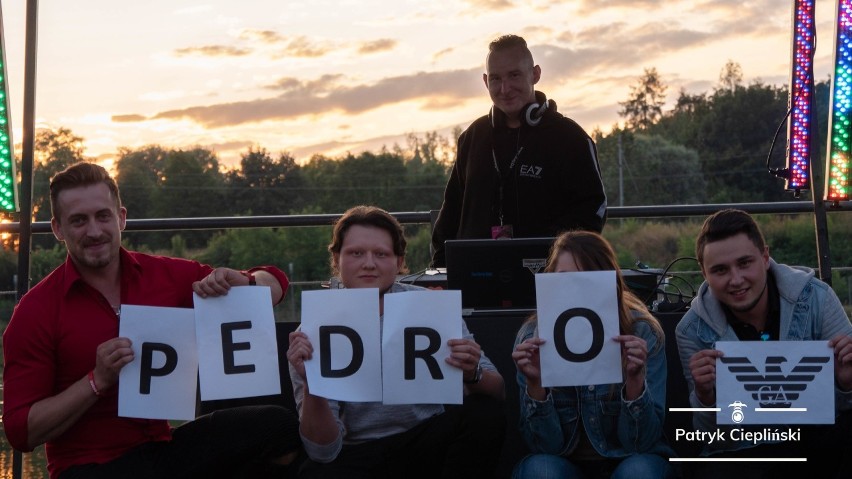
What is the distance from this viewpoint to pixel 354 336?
A: 8.08 ft

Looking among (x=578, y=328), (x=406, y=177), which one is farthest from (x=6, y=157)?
(x=406, y=177)

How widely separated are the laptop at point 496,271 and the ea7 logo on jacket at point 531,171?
0.95 m

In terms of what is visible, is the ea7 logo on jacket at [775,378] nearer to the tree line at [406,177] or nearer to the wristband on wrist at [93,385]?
the tree line at [406,177]

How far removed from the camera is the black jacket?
3.77m

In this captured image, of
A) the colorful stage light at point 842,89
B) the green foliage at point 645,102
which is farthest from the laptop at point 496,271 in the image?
the green foliage at point 645,102

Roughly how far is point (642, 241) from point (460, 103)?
3.95 meters

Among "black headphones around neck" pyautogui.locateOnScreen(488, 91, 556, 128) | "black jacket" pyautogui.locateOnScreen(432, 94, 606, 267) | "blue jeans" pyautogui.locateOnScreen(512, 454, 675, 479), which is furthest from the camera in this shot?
"black headphones around neck" pyautogui.locateOnScreen(488, 91, 556, 128)

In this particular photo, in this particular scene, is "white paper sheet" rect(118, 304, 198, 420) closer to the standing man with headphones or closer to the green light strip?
the green light strip

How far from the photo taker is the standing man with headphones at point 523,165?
149 inches

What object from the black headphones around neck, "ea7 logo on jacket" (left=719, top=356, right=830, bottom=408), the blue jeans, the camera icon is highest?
the black headphones around neck

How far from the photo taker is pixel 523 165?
12.6ft

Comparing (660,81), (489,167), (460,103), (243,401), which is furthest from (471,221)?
(660,81)

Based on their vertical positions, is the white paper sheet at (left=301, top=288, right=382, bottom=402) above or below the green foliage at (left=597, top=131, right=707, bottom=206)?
below

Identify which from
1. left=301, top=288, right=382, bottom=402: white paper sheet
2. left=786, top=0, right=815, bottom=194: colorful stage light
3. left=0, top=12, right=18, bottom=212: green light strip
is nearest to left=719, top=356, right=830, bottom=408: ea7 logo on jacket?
left=301, top=288, right=382, bottom=402: white paper sheet
